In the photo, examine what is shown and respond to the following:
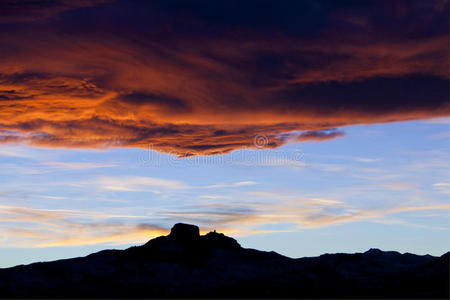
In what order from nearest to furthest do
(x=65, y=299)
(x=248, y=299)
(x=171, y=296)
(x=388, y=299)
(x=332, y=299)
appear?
(x=388, y=299), (x=332, y=299), (x=248, y=299), (x=65, y=299), (x=171, y=296)

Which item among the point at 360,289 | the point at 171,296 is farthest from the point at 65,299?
the point at 360,289

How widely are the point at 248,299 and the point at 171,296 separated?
36252 mm

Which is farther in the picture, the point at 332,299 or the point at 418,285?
the point at 418,285

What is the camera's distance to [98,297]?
195 metres

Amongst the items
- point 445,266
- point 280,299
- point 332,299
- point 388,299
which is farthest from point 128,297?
point 445,266

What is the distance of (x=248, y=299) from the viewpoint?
174000mm

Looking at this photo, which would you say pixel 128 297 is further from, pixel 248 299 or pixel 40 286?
pixel 248 299

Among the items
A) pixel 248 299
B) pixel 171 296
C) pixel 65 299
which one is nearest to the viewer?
pixel 248 299

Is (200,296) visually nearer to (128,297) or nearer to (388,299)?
(128,297)

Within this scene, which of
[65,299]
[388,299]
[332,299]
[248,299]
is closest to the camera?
[388,299]

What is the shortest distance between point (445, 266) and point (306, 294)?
45639 mm

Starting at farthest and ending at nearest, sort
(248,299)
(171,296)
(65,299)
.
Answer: (171,296)
(65,299)
(248,299)

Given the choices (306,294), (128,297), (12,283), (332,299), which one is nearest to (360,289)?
(306,294)

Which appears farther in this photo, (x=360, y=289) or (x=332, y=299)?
(x=360, y=289)
